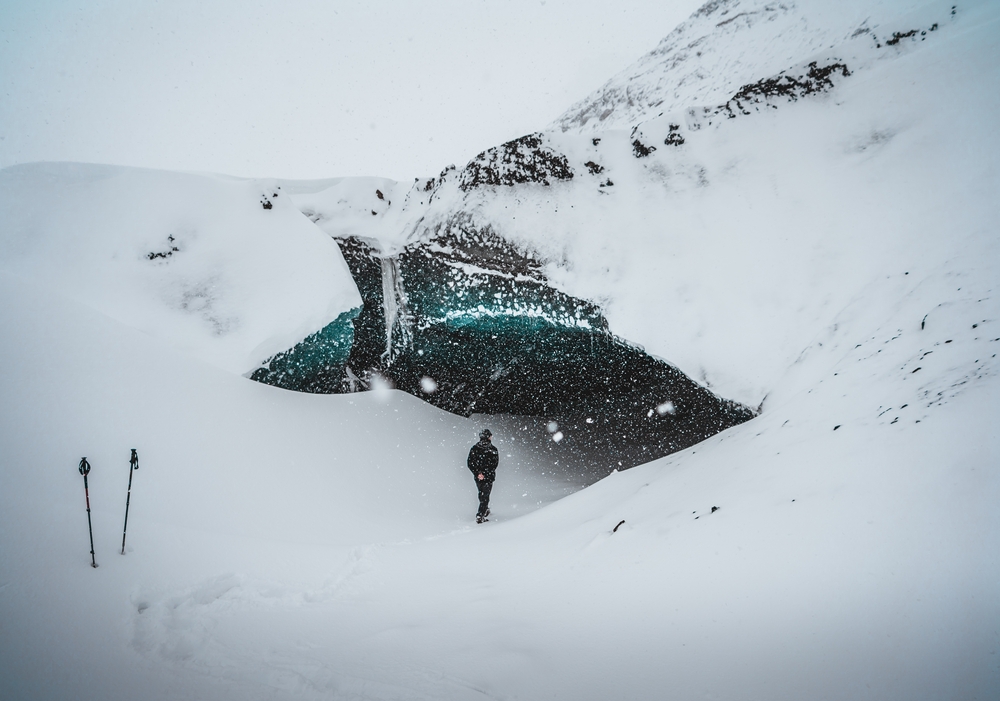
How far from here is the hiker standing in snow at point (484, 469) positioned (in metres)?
5.67

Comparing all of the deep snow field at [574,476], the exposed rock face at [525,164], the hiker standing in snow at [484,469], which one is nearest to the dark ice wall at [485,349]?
the deep snow field at [574,476]

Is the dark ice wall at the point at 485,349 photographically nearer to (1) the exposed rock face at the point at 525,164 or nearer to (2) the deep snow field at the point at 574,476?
(2) the deep snow field at the point at 574,476

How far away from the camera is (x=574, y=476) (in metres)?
7.86

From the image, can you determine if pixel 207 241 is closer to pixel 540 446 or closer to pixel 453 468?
pixel 453 468

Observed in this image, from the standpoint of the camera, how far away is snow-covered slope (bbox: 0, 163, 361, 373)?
586 cm

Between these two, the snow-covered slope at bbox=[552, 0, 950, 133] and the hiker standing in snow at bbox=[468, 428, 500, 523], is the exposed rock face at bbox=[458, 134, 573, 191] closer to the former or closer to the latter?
the snow-covered slope at bbox=[552, 0, 950, 133]

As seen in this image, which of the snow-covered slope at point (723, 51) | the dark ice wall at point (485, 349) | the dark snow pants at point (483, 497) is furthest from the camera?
the snow-covered slope at point (723, 51)

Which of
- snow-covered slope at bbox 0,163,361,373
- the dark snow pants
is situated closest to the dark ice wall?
snow-covered slope at bbox 0,163,361,373

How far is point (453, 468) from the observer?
23.0ft

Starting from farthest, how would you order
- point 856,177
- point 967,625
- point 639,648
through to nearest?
1. point 856,177
2. point 639,648
3. point 967,625

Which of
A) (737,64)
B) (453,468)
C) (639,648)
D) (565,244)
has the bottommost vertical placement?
(639,648)

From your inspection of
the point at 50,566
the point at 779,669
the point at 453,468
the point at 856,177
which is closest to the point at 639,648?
the point at 779,669

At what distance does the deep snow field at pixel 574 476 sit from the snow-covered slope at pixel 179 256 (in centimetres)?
4

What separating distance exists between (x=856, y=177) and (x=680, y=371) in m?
3.09
